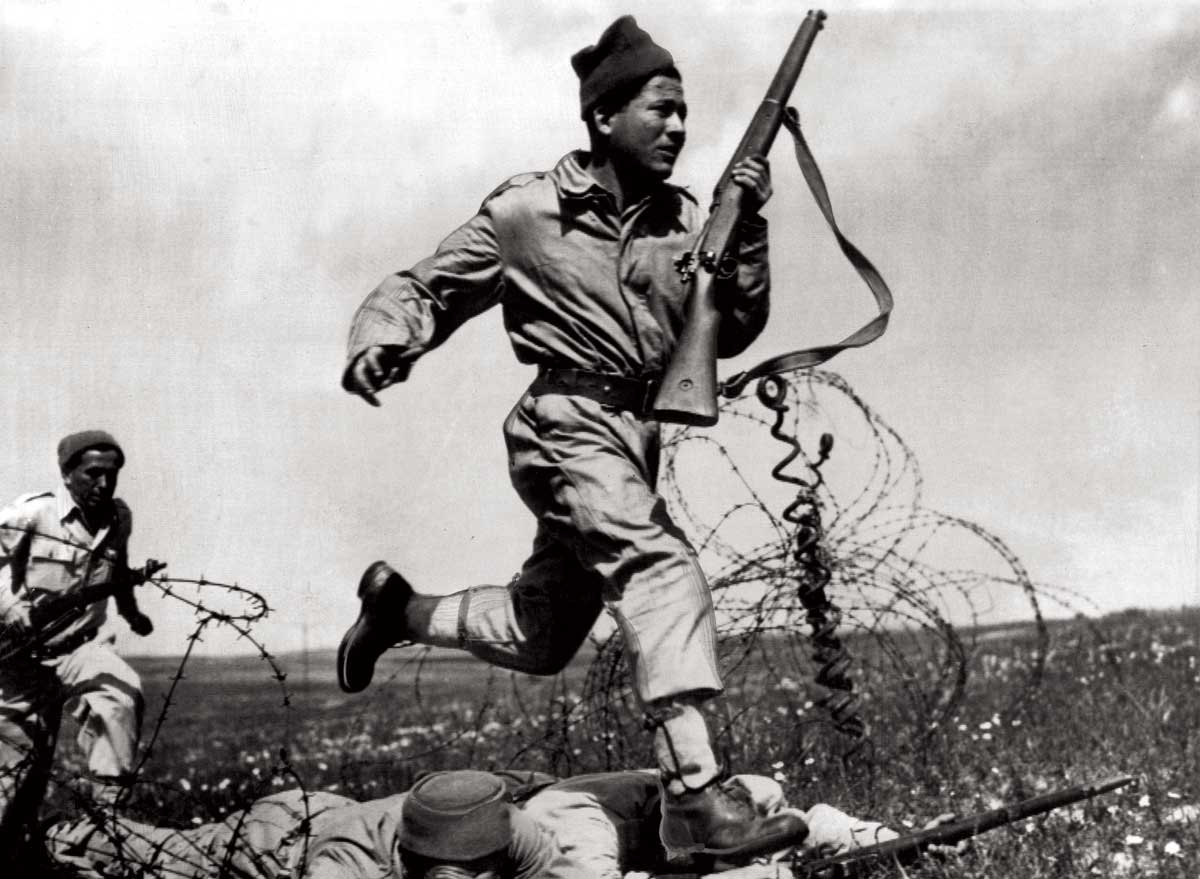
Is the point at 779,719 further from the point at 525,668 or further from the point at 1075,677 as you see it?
the point at 525,668

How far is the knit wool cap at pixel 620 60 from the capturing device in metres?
4.28

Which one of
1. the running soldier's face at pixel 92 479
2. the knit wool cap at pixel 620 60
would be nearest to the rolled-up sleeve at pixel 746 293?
the knit wool cap at pixel 620 60

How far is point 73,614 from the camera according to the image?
6.55m

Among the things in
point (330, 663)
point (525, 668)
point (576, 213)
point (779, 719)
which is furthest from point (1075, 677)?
point (330, 663)

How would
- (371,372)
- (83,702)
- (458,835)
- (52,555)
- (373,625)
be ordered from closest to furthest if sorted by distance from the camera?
(458,835)
(371,372)
(373,625)
(83,702)
(52,555)

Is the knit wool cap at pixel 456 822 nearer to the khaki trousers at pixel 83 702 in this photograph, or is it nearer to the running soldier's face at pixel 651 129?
the running soldier's face at pixel 651 129

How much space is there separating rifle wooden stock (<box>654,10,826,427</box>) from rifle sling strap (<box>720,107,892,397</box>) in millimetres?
124

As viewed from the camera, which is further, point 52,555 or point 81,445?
point 81,445

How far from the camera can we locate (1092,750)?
5785mm

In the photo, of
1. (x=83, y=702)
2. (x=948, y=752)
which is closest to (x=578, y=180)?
(x=948, y=752)

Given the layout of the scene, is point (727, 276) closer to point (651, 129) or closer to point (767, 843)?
point (651, 129)

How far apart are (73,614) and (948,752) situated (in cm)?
396

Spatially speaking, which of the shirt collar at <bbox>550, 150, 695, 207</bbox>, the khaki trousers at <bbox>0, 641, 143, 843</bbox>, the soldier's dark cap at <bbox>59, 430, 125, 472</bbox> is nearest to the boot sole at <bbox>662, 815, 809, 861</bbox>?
the shirt collar at <bbox>550, 150, 695, 207</bbox>

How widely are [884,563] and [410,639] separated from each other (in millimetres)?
1981
